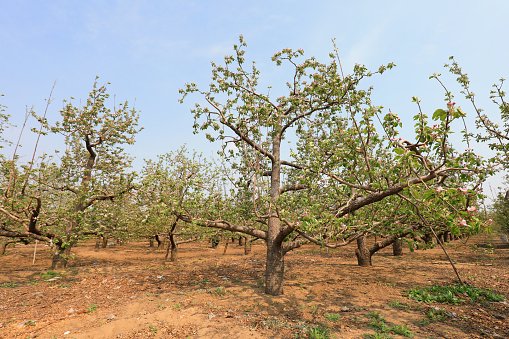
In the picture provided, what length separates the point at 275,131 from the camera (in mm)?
8203

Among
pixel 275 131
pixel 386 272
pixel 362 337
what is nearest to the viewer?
pixel 362 337

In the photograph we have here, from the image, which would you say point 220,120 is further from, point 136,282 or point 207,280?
point 136,282

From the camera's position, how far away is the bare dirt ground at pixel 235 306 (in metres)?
5.76

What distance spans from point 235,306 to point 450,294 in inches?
267

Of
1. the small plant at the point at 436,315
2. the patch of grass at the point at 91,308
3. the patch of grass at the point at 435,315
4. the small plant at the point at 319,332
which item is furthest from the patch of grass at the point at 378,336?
the patch of grass at the point at 91,308

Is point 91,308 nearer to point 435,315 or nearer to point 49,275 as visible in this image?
point 49,275

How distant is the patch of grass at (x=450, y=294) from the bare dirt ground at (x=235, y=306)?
0.27 meters

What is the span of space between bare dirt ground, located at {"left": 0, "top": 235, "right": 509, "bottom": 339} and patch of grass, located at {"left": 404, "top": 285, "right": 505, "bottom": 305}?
0.88ft

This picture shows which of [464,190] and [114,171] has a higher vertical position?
[114,171]

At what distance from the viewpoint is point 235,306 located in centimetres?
732

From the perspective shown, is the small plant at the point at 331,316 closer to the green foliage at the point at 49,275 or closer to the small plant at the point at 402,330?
the small plant at the point at 402,330

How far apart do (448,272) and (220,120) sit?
41.0 feet

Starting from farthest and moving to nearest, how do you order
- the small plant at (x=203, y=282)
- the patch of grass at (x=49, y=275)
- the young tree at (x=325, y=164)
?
the patch of grass at (x=49, y=275)
the small plant at (x=203, y=282)
the young tree at (x=325, y=164)

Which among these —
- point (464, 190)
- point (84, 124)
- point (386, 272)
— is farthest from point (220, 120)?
point (386, 272)
